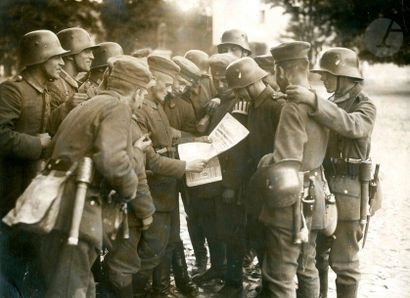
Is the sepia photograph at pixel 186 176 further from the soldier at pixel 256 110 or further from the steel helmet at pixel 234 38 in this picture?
the steel helmet at pixel 234 38

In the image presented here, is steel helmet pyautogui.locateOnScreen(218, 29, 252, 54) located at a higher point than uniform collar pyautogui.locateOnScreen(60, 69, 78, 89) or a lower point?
higher

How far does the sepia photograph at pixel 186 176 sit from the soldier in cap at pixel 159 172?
0.01 metres

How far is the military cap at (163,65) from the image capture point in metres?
4.57

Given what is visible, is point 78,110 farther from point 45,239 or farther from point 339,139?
point 339,139

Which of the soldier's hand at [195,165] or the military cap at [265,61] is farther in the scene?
the military cap at [265,61]

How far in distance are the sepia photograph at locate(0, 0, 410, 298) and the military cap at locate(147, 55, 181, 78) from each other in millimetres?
16

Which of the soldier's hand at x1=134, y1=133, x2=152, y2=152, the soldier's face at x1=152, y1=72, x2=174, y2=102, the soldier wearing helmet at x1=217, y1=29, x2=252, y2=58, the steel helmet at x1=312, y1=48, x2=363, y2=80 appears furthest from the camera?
the soldier wearing helmet at x1=217, y1=29, x2=252, y2=58

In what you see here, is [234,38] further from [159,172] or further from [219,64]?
[159,172]

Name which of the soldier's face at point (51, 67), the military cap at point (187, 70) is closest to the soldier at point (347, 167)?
the military cap at point (187, 70)

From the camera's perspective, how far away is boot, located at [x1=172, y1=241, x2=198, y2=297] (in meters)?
5.12

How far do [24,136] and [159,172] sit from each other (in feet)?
3.83

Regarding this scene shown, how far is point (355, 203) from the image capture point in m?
4.34

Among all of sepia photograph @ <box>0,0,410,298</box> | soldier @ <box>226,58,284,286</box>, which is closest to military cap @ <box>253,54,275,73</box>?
sepia photograph @ <box>0,0,410,298</box>

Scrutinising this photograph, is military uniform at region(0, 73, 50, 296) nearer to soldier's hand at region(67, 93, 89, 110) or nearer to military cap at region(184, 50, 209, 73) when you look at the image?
soldier's hand at region(67, 93, 89, 110)
